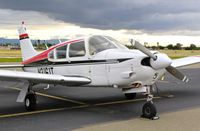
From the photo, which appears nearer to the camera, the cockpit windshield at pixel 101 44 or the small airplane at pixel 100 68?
the small airplane at pixel 100 68

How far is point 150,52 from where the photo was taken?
7.76 meters

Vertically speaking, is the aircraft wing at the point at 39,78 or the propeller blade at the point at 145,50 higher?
the propeller blade at the point at 145,50

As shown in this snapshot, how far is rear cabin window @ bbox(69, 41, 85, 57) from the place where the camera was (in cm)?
949

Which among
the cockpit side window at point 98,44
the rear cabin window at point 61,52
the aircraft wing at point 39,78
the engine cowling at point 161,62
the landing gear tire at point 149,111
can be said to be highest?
the cockpit side window at point 98,44

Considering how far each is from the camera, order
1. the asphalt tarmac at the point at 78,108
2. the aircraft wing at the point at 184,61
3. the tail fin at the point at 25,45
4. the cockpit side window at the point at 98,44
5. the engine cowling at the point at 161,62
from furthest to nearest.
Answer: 1. the tail fin at the point at 25,45
2. the aircraft wing at the point at 184,61
3. the cockpit side window at the point at 98,44
4. the engine cowling at the point at 161,62
5. the asphalt tarmac at the point at 78,108

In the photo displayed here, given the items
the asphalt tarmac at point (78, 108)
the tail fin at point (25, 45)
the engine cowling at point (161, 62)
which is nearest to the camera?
the asphalt tarmac at point (78, 108)

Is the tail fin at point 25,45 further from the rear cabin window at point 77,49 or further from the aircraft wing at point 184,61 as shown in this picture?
the aircraft wing at point 184,61

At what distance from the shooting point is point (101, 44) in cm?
922

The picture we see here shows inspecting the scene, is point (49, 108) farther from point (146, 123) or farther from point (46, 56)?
point (146, 123)

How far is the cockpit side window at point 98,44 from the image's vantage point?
9115 mm

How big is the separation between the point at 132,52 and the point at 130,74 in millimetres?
569

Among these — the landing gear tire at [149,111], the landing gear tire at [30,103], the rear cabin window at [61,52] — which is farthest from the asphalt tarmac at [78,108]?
the rear cabin window at [61,52]

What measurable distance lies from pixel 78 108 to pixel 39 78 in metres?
1.61

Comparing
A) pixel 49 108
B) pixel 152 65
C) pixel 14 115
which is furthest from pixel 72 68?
pixel 152 65
